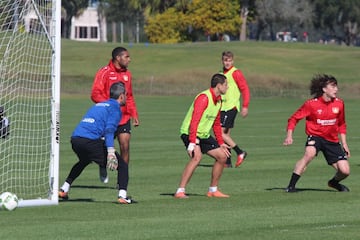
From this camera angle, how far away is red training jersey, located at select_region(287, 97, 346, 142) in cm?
1638

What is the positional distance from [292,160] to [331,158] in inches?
227

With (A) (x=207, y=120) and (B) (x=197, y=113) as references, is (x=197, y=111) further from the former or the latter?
(A) (x=207, y=120)

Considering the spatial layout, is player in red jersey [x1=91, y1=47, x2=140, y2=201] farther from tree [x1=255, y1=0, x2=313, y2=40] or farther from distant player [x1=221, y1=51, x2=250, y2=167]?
tree [x1=255, y1=0, x2=313, y2=40]

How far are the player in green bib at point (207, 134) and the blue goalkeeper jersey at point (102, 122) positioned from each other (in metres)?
1.30

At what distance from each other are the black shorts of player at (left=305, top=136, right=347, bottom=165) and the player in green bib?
1489mm

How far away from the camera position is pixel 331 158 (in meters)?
16.6

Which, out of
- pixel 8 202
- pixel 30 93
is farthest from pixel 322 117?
pixel 30 93

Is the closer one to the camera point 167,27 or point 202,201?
point 202,201

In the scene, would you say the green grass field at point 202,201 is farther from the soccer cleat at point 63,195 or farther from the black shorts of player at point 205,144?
the black shorts of player at point 205,144

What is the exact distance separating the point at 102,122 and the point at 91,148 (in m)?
0.41

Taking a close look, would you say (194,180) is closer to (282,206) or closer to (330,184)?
(330,184)

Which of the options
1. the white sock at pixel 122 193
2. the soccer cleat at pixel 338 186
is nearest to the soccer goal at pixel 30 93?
the white sock at pixel 122 193

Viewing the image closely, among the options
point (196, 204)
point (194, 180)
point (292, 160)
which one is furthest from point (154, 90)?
point (196, 204)

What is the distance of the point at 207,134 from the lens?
1577 cm
